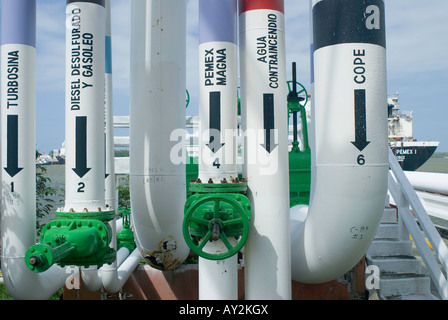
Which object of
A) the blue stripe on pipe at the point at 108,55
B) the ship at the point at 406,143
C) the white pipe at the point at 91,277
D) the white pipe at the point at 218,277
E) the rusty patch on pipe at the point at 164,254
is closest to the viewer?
the white pipe at the point at 218,277

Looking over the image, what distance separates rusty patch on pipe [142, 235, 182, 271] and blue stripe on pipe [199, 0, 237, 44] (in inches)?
78.2

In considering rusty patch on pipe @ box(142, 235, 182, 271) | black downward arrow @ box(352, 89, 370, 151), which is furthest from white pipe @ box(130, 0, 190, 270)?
black downward arrow @ box(352, 89, 370, 151)

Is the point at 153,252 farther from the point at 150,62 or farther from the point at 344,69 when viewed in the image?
the point at 344,69

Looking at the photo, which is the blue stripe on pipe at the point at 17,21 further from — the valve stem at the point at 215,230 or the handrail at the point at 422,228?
the handrail at the point at 422,228

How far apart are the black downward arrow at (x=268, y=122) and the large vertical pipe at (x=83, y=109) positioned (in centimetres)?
140

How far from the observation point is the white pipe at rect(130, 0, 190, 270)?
140 inches

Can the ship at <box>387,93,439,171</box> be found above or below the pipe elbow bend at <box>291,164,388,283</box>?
above

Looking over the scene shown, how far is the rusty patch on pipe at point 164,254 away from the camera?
3.77 metres

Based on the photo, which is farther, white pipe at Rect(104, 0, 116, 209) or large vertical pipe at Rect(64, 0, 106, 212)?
white pipe at Rect(104, 0, 116, 209)

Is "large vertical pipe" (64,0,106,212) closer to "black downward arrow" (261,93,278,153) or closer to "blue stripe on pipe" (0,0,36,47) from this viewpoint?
"blue stripe on pipe" (0,0,36,47)

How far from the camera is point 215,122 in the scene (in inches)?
125

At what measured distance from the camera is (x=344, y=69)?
9.91 feet

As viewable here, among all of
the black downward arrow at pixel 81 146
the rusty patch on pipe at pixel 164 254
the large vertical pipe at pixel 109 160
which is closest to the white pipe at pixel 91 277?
the large vertical pipe at pixel 109 160

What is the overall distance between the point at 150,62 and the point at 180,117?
1.97ft
